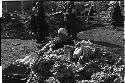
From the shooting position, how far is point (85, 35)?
18500 millimetres

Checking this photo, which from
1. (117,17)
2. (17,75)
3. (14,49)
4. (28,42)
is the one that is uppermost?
(117,17)

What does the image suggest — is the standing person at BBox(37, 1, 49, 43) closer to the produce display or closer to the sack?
the sack

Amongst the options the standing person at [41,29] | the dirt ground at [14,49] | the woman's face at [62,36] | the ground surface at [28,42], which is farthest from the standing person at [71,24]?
the woman's face at [62,36]

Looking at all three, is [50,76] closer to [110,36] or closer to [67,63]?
[67,63]

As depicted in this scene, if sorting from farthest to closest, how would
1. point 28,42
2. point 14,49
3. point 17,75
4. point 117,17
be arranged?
point 117,17
point 28,42
point 14,49
point 17,75

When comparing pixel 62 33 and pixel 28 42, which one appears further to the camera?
pixel 28 42

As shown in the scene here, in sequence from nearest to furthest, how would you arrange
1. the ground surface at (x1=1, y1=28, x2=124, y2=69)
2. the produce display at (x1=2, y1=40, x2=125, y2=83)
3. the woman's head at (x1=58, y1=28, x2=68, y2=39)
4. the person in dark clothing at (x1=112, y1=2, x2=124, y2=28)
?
the produce display at (x1=2, y1=40, x2=125, y2=83) < the woman's head at (x1=58, y1=28, x2=68, y2=39) < the ground surface at (x1=1, y1=28, x2=124, y2=69) < the person in dark clothing at (x1=112, y1=2, x2=124, y2=28)

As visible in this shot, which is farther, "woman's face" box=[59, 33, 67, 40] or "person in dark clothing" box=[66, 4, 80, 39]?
"person in dark clothing" box=[66, 4, 80, 39]

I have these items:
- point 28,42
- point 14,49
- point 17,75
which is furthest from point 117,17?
point 17,75

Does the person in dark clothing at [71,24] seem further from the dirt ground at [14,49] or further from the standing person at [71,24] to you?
the dirt ground at [14,49]

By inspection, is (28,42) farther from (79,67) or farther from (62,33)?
(79,67)

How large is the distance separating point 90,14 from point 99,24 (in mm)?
1998

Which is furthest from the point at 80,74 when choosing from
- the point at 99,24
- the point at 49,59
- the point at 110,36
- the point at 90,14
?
the point at 90,14

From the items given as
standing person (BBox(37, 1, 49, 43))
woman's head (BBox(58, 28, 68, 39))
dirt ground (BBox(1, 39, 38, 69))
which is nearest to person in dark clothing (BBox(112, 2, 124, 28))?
standing person (BBox(37, 1, 49, 43))
